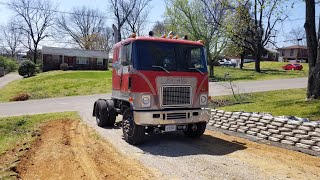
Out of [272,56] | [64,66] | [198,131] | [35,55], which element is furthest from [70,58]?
[272,56]

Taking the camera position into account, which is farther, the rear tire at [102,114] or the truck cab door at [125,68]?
the rear tire at [102,114]

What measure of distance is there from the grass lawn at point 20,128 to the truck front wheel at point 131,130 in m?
3.05

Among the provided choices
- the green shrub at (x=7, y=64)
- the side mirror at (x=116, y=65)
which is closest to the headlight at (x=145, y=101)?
the side mirror at (x=116, y=65)

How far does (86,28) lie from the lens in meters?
88.4

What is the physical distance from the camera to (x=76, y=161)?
778 centimetres

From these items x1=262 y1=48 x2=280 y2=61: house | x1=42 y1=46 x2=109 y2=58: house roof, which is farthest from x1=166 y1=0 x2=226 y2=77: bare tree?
x1=262 y1=48 x2=280 y2=61: house

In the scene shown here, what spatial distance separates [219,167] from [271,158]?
1517 millimetres

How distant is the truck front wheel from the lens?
29.8 ft

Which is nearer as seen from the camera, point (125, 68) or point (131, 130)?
point (131, 130)

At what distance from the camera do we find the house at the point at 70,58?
59.3 m

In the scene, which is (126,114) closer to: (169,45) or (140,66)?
(140,66)

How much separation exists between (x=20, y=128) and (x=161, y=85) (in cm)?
712

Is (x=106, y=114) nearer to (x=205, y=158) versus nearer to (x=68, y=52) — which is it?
(x=205, y=158)

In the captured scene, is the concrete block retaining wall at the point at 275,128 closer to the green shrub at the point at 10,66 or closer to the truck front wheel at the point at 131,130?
the truck front wheel at the point at 131,130
